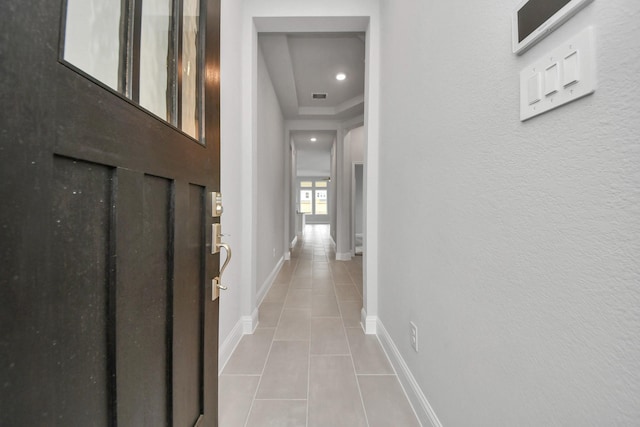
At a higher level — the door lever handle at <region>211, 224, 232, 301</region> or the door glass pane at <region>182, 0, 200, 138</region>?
the door glass pane at <region>182, 0, 200, 138</region>

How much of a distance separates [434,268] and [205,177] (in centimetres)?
101

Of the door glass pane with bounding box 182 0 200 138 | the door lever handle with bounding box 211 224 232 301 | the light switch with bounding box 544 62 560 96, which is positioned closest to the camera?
the light switch with bounding box 544 62 560 96

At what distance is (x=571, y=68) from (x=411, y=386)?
1.44m

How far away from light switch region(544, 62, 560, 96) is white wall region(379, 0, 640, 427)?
0.18 ft

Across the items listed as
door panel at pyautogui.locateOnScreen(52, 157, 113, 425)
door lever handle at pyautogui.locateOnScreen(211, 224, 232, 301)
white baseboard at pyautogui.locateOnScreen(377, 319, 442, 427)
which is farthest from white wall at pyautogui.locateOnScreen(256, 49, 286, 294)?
door panel at pyautogui.locateOnScreen(52, 157, 113, 425)

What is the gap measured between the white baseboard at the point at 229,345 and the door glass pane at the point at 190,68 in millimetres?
1420

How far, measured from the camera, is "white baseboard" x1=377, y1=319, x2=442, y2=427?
1136 mm

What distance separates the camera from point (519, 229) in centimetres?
67

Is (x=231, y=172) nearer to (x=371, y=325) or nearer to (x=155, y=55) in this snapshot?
(x=155, y=55)

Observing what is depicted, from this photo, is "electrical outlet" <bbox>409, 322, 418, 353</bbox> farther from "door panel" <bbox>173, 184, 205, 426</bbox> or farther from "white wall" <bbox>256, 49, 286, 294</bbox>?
"white wall" <bbox>256, 49, 286, 294</bbox>

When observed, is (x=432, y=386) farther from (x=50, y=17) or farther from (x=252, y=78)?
(x=252, y=78)

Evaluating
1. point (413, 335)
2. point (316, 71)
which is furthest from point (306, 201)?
point (413, 335)

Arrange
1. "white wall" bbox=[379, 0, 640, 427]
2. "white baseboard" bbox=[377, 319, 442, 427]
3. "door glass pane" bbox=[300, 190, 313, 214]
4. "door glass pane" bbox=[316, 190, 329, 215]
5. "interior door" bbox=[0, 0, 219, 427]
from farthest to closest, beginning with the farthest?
"door glass pane" bbox=[316, 190, 329, 215]
"door glass pane" bbox=[300, 190, 313, 214]
"white baseboard" bbox=[377, 319, 442, 427]
"white wall" bbox=[379, 0, 640, 427]
"interior door" bbox=[0, 0, 219, 427]

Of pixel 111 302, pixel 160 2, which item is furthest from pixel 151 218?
pixel 160 2
